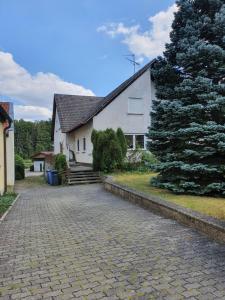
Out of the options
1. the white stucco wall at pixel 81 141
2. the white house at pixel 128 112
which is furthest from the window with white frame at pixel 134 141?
the white stucco wall at pixel 81 141

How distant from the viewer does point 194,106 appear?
374 inches

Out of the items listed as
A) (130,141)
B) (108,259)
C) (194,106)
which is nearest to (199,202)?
(194,106)

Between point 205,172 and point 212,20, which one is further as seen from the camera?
point 212,20

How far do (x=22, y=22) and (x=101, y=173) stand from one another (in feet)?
30.0

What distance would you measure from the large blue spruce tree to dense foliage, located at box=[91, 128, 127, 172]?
6.43m

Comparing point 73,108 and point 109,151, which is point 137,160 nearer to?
point 109,151

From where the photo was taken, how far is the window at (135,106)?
20.4 m

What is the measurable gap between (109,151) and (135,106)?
15.9ft

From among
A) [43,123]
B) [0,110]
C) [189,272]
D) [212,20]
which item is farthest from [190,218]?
[43,123]

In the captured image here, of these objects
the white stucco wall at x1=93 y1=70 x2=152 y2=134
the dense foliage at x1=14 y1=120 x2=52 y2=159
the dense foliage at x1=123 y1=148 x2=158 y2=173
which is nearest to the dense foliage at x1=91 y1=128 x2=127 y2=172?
the dense foliage at x1=123 y1=148 x2=158 y2=173

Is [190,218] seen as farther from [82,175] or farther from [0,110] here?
[82,175]

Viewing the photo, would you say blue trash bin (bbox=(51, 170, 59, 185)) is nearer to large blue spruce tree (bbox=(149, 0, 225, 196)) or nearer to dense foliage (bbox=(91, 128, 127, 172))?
dense foliage (bbox=(91, 128, 127, 172))

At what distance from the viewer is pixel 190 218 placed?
6746 mm

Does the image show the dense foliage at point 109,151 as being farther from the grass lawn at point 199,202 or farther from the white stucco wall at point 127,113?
the grass lawn at point 199,202
